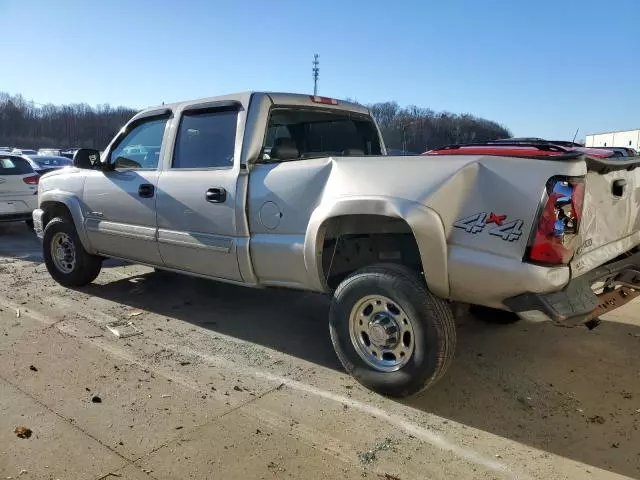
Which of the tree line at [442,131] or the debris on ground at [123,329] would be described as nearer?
the debris on ground at [123,329]

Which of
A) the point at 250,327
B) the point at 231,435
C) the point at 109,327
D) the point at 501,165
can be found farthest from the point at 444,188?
the point at 109,327

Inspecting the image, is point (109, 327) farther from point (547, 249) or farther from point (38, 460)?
point (547, 249)

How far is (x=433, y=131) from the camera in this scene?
1116 centimetres

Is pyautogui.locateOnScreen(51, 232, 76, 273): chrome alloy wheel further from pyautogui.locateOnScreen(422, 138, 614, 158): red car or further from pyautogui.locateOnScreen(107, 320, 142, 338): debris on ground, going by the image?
pyautogui.locateOnScreen(422, 138, 614, 158): red car

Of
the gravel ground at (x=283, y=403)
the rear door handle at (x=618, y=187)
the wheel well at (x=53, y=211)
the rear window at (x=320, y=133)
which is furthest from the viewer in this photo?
the wheel well at (x=53, y=211)

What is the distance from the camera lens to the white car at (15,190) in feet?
31.2

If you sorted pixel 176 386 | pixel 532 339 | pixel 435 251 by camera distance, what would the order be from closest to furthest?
pixel 435 251 < pixel 176 386 < pixel 532 339

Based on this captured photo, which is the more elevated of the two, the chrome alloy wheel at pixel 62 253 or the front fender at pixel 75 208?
the front fender at pixel 75 208

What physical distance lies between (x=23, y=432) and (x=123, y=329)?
1.79m

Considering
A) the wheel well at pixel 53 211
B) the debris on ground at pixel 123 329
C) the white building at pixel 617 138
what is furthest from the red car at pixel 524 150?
the white building at pixel 617 138

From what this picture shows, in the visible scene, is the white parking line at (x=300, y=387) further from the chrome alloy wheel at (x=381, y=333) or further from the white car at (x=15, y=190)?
the white car at (x=15, y=190)

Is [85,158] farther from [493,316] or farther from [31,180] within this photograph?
[31,180]

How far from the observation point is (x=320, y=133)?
5.04 metres

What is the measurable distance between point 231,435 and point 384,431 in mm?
878
